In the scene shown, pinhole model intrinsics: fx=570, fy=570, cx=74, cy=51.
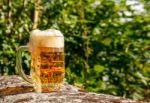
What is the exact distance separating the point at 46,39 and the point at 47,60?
0.31 ft

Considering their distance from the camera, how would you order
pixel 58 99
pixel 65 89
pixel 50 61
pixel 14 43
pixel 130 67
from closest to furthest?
pixel 58 99, pixel 50 61, pixel 65 89, pixel 14 43, pixel 130 67

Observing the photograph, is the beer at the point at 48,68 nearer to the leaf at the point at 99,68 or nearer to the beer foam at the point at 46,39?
the beer foam at the point at 46,39

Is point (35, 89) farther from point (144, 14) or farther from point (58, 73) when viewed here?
point (144, 14)

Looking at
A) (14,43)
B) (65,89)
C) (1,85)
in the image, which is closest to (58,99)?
(65,89)

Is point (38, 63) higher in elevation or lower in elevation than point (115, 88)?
higher

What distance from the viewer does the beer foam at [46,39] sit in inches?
99.3

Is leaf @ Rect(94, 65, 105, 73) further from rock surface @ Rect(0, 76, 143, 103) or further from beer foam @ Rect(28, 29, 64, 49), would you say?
beer foam @ Rect(28, 29, 64, 49)

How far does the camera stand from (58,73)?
8.35ft

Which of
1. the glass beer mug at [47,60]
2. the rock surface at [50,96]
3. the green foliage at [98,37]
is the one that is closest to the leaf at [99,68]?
the green foliage at [98,37]

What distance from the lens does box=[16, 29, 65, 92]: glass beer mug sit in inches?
98.9

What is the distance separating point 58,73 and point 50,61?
0.07 meters

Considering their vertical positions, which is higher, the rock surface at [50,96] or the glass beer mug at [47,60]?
the glass beer mug at [47,60]

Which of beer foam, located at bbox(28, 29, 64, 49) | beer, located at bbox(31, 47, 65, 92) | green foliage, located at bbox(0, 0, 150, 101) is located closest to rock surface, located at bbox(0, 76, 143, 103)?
beer, located at bbox(31, 47, 65, 92)

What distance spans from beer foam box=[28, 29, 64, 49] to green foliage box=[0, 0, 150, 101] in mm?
2721
